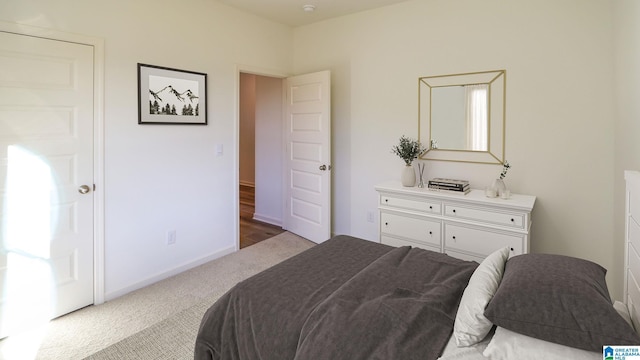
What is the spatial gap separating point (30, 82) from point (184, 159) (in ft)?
4.24

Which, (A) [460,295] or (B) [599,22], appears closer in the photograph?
(A) [460,295]

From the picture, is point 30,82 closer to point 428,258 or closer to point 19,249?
point 19,249

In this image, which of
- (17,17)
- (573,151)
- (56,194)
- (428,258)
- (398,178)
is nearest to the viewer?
(428,258)

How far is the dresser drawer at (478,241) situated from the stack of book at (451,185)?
1.04 ft

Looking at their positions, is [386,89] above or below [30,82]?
above

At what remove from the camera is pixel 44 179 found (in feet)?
8.00

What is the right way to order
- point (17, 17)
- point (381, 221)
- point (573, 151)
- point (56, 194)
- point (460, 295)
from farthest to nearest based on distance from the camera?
point (381, 221)
point (573, 151)
point (56, 194)
point (17, 17)
point (460, 295)

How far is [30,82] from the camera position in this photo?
2.33m

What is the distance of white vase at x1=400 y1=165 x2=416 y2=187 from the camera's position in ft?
10.9

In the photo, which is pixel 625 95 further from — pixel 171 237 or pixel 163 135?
Result: pixel 171 237

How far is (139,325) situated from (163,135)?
161 centimetres

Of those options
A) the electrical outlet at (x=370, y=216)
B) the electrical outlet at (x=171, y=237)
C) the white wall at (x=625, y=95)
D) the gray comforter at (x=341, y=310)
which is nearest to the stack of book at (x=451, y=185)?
the electrical outlet at (x=370, y=216)

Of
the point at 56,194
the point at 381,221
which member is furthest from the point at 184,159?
the point at 381,221
